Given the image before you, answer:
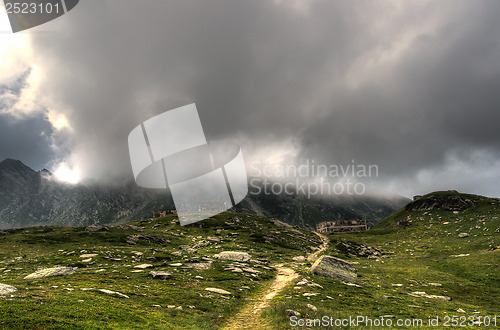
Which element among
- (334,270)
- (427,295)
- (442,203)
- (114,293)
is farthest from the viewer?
(442,203)

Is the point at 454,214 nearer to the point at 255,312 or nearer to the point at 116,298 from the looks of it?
the point at 255,312

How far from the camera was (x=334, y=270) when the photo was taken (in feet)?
131

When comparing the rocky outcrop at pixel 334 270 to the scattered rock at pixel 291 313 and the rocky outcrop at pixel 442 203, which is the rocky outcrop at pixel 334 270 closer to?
the scattered rock at pixel 291 313

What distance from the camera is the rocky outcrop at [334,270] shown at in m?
38.2

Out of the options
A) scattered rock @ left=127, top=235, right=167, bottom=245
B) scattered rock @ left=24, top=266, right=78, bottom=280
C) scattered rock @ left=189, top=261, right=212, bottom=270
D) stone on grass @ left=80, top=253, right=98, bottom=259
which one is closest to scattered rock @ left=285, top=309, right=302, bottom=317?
scattered rock @ left=189, top=261, right=212, bottom=270

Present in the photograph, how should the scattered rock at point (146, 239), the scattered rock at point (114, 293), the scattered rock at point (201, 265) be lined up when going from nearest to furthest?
the scattered rock at point (114, 293) → the scattered rock at point (201, 265) → the scattered rock at point (146, 239)

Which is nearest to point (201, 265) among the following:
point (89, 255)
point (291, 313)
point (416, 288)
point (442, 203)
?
point (89, 255)

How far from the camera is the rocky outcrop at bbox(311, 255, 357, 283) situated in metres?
38.2

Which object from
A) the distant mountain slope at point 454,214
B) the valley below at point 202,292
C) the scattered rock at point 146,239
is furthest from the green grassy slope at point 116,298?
the distant mountain slope at point 454,214

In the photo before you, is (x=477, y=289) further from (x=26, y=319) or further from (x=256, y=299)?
(x=26, y=319)

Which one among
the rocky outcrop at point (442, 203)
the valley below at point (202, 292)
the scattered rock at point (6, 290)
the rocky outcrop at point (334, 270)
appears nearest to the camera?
the valley below at point (202, 292)

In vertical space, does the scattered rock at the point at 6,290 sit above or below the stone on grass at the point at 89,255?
below

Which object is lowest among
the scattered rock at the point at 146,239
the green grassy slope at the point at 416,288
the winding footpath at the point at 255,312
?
the winding footpath at the point at 255,312

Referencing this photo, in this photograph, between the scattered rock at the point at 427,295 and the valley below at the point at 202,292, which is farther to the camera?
the scattered rock at the point at 427,295
